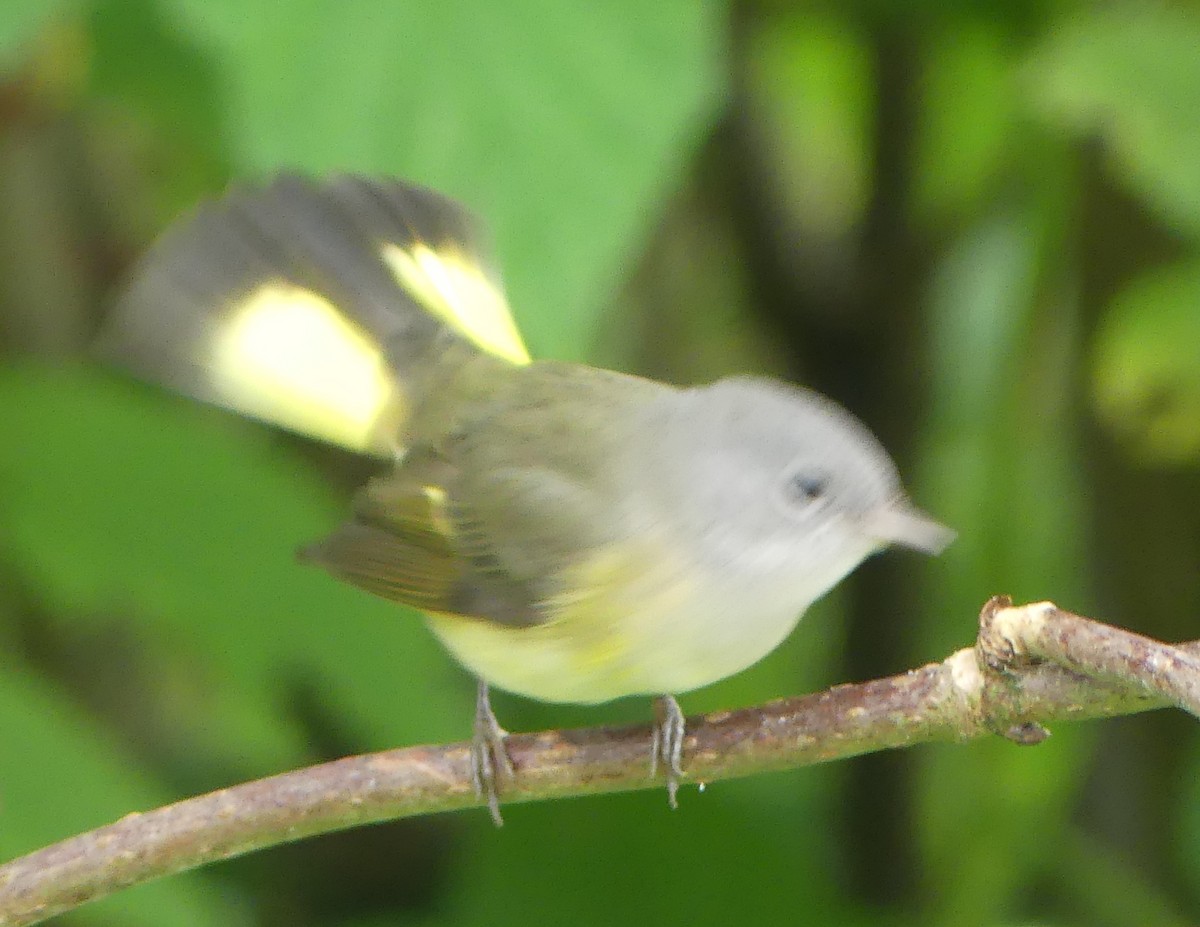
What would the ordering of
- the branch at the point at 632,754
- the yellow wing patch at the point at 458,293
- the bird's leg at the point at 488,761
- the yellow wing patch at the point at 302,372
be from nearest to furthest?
the branch at the point at 632,754, the bird's leg at the point at 488,761, the yellow wing patch at the point at 302,372, the yellow wing patch at the point at 458,293

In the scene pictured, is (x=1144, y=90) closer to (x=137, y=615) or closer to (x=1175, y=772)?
(x=1175, y=772)

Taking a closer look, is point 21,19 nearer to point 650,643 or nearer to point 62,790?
point 62,790

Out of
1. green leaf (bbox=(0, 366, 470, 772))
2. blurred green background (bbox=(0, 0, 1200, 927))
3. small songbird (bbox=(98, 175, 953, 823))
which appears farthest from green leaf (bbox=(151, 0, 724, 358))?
green leaf (bbox=(0, 366, 470, 772))

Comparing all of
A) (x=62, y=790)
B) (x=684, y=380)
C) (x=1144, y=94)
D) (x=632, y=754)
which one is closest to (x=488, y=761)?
(x=632, y=754)

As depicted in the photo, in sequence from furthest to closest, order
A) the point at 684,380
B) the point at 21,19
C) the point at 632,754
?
the point at 684,380 < the point at 21,19 < the point at 632,754

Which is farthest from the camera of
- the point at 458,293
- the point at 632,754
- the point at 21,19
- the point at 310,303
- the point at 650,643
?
the point at 458,293

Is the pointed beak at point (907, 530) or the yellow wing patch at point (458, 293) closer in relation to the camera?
the pointed beak at point (907, 530)

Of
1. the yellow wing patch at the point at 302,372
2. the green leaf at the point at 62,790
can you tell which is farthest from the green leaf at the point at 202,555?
the green leaf at the point at 62,790

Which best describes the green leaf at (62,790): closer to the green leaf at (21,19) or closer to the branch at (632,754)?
the branch at (632,754)
